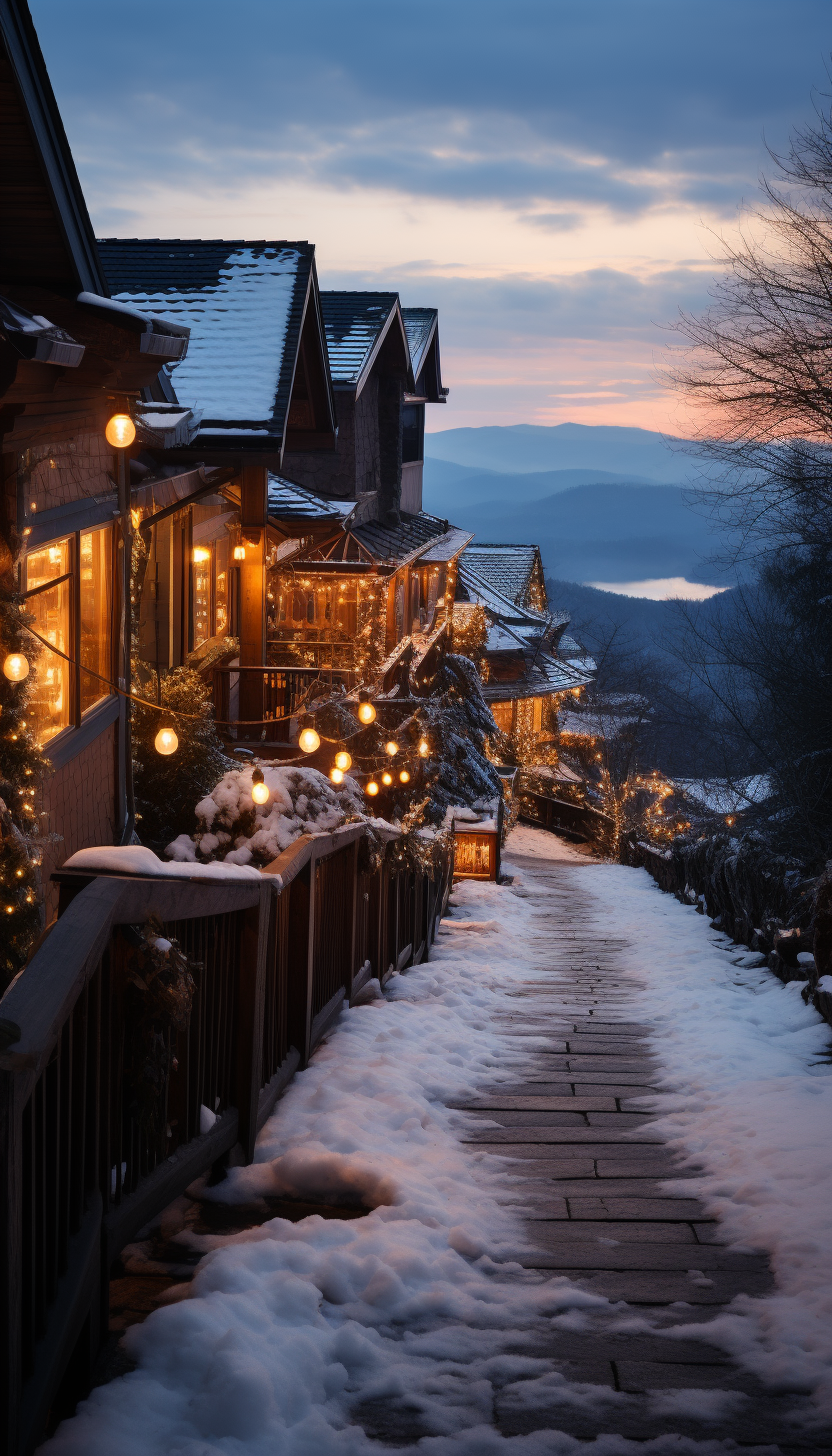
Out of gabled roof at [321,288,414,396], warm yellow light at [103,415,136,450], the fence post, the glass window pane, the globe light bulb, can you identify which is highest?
gabled roof at [321,288,414,396]

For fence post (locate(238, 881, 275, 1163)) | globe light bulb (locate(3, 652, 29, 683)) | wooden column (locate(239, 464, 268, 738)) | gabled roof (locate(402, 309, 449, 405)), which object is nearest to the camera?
fence post (locate(238, 881, 275, 1163))

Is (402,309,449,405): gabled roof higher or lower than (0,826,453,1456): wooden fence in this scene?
higher

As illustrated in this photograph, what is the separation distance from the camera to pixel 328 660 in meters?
18.9

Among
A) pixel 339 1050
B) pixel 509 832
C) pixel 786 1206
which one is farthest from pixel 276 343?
pixel 509 832

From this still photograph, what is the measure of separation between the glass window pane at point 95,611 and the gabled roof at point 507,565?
38451 millimetres

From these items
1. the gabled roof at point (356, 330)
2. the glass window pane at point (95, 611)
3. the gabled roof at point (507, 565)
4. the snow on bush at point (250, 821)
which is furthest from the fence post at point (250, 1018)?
the gabled roof at point (507, 565)

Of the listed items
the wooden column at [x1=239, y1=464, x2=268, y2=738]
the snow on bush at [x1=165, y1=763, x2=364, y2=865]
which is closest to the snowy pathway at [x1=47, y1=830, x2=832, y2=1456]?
the snow on bush at [x1=165, y1=763, x2=364, y2=865]

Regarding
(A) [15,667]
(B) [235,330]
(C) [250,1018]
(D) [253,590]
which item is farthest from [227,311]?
(C) [250,1018]

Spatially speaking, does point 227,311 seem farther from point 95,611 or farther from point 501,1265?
point 501,1265

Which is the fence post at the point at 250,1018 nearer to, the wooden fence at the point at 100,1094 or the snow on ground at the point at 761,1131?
the wooden fence at the point at 100,1094

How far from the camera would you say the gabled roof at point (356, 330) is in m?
21.0

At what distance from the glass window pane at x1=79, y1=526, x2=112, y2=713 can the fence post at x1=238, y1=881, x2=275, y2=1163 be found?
4.10m

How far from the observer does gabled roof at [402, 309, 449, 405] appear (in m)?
27.8

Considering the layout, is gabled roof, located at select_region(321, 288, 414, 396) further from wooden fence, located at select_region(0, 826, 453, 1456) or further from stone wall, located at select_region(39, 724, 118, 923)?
wooden fence, located at select_region(0, 826, 453, 1456)
